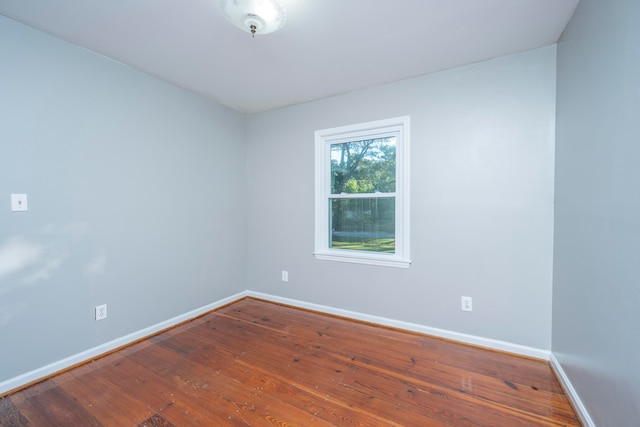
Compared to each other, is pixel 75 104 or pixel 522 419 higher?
pixel 75 104

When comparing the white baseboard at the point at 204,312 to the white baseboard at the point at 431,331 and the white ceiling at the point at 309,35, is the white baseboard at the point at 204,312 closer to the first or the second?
the white baseboard at the point at 431,331

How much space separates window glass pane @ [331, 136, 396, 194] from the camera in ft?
9.08

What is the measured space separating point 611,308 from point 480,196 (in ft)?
3.91

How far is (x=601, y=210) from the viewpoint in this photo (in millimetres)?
1363

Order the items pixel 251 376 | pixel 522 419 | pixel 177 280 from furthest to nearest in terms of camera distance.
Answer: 1. pixel 177 280
2. pixel 251 376
3. pixel 522 419

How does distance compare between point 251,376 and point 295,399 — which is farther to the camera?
point 251,376

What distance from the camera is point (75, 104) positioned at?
205 centimetres

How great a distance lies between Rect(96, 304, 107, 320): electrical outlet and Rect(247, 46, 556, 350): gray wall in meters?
1.97

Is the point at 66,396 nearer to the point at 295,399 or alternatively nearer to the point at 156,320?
the point at 156,320

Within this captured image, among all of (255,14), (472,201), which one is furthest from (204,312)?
(472,201)

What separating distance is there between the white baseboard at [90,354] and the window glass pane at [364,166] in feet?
6.99

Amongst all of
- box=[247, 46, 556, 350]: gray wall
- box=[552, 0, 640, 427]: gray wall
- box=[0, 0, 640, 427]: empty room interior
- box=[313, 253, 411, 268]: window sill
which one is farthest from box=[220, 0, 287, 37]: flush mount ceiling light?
box=[313, 253, 411, 268]: window sill

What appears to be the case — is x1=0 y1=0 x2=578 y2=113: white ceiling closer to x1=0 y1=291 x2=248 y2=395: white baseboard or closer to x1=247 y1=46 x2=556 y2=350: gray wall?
x1=247 y1=46 x2=556 y2=350: gray wall

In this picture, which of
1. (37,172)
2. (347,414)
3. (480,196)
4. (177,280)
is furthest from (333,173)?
(37,172)
